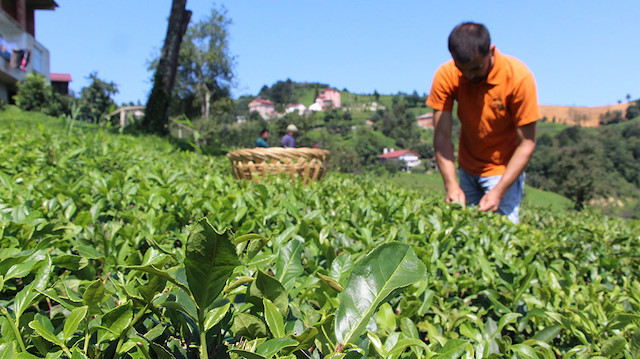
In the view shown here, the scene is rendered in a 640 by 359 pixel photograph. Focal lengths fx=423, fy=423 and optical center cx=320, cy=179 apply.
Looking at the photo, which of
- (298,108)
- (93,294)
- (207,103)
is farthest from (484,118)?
(298,108)

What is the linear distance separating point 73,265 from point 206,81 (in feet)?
190

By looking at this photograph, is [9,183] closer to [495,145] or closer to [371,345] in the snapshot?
[371,345]

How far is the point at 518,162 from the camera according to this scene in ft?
11.3

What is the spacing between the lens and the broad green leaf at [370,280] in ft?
2.08

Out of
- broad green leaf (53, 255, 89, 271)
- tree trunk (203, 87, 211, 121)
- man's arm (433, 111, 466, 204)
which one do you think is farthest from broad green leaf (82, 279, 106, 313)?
tree trunk (203, 87, 211, 121)

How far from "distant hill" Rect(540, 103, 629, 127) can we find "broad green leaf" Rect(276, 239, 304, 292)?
415 feet

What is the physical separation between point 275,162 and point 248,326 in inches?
151

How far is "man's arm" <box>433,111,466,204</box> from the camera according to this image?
12.5 ft

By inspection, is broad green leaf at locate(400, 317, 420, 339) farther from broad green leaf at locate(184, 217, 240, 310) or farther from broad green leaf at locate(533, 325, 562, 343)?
broad green leaf at locate(184, 217, 240, 310)

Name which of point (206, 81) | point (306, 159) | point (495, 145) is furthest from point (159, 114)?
point (206, 81)

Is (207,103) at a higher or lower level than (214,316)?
higher

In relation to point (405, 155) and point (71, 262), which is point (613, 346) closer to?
point (71, 262)

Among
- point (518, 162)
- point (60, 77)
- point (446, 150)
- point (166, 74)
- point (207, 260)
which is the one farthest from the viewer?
point (60, 77)

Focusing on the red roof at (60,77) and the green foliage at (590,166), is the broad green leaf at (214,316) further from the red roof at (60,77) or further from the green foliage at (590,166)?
the red roof at (60,77)
